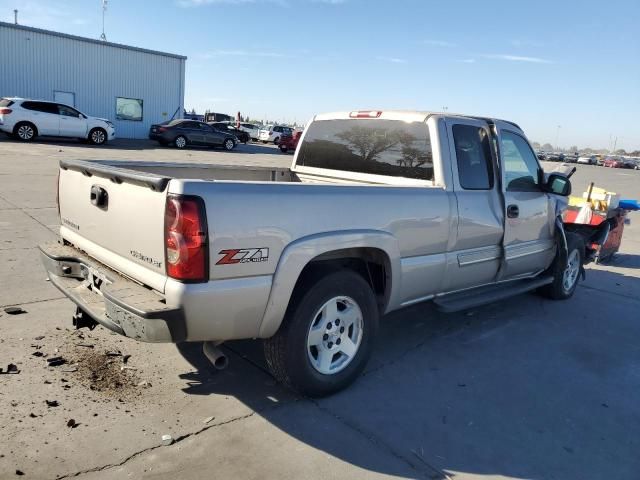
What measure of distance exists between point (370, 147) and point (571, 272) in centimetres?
324

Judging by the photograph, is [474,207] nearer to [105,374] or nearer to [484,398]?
[484,398]

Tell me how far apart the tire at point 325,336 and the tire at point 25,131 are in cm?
2269

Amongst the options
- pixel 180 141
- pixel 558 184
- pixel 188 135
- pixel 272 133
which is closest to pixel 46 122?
pixel 180 141

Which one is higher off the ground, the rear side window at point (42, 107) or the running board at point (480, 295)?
the rear side window at point (42, 107)

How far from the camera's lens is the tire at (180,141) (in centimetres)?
2762

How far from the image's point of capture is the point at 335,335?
368 centimetres

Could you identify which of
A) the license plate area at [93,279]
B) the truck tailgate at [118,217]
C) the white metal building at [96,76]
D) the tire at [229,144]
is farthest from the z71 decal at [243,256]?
the white metal building at [96,76]

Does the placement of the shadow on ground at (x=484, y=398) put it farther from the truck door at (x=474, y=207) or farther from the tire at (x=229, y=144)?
the tire at (x=229, y=144)

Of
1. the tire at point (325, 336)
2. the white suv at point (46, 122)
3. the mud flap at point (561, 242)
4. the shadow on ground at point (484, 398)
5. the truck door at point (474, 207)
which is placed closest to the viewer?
the shadow on ground at point (484, 398)

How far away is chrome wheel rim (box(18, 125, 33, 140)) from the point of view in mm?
22109

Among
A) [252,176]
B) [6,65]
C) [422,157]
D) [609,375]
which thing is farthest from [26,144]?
[609,375]

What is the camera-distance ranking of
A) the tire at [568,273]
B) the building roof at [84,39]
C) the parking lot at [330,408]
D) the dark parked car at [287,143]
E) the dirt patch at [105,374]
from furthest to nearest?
the dark parked car at [287,143] < the building roof at [84,39] < the tire at [568,273] < the dirt patch at [105,374] < the parking lot at [330,408]

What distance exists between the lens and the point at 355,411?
3482 millimetres

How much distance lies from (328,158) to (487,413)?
2.71 m
